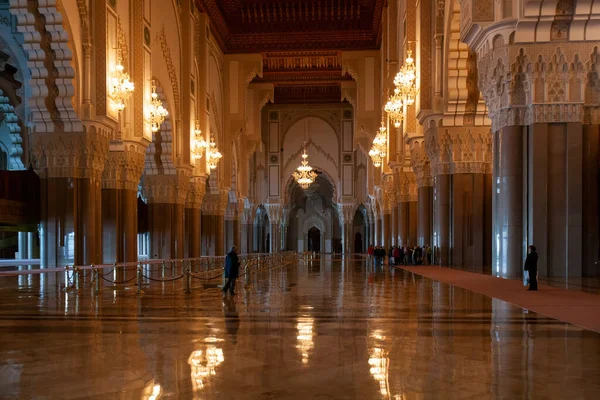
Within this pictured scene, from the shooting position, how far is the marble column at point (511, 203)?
38.7 ft

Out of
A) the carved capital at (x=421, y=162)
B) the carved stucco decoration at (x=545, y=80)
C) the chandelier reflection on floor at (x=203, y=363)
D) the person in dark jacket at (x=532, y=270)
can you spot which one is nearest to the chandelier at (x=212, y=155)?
the carved capital at (x=421, y=162)

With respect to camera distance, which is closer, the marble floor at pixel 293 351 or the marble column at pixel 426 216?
the marble floor at pixel 293 351

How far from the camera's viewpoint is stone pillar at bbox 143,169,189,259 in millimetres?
24031

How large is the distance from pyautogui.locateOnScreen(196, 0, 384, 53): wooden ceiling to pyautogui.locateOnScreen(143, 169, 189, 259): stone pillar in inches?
302

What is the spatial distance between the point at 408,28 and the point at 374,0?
800 centimetres

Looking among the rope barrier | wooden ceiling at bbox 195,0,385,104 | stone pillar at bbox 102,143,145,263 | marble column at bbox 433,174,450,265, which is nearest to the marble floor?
the rope barrier

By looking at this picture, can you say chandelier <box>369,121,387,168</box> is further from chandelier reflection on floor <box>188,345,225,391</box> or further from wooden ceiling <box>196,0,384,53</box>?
chandelier reflection on floor <box>188,345,225,391</box>

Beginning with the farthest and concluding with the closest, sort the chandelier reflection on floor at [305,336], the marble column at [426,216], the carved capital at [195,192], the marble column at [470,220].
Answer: the carved capital at [195,192] → the marble column at [426,216] → the marble column at [470,220] → the chandelier reflection on floor at [305,336]

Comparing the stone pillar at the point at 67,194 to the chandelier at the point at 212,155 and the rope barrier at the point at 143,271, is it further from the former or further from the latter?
the chandelier at the point at 212,155

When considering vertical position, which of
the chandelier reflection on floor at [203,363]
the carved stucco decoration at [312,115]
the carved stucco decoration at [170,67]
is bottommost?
the chandelier reflection on floor at [203,363]

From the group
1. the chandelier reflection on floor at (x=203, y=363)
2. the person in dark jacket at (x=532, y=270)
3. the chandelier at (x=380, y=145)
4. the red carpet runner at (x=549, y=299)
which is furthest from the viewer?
the chandelier at (x=380, y=145)

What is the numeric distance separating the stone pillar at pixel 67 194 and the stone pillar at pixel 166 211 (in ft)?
26.8

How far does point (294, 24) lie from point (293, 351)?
1028 inches

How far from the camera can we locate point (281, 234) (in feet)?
154
